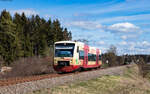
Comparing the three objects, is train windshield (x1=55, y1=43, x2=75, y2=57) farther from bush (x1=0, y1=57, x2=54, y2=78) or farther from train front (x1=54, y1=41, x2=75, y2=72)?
bush (x1=0, y1=57, x2=54, y2=78)

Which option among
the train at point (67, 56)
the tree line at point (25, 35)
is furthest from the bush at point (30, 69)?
the tree line at point (25, 35)

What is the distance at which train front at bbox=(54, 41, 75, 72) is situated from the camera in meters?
22.8

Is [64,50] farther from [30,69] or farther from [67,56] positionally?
[30,69]

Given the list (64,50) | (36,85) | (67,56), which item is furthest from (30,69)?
(36,85)

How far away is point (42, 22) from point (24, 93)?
57.0 metres

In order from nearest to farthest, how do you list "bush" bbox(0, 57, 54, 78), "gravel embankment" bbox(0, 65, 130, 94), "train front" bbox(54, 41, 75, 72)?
"gravel embankment" bbox(0, 65, 130, 94)
"train front" bbox(54, 41, 75, 72)
"bush" bbox(0, 57, 54, 78)

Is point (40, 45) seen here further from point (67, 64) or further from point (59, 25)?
point (67, 64)

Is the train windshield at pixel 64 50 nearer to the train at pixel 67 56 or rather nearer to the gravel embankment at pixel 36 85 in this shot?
the train at pixel 67 56

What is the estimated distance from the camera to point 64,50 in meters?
23.3

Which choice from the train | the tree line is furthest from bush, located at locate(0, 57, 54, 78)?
the tree line

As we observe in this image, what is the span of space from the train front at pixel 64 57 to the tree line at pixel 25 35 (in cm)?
2319

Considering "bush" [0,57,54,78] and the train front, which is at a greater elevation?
the train front

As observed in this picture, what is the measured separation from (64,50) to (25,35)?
37.8m

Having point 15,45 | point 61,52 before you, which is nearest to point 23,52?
point 15,45
